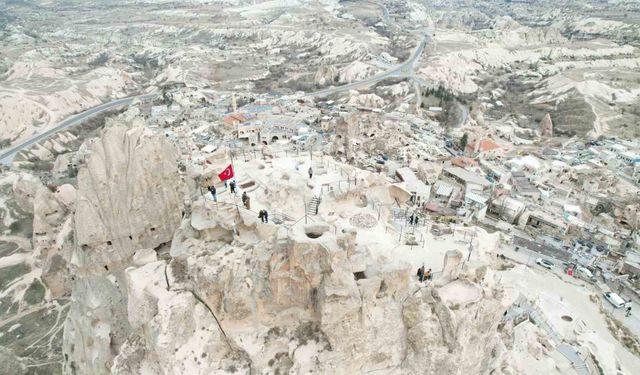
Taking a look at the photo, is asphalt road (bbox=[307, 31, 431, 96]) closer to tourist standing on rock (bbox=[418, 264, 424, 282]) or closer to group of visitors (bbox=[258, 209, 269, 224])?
group of visitors (bbox=[258, 209, 269, 224])

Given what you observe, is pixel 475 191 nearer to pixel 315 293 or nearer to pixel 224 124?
pixel 315 293

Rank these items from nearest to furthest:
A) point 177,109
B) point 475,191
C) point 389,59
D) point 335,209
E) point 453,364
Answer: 1. point 453,364
2. point 335,209
3. point 475,191
4. point 177,109
5. point 389,59

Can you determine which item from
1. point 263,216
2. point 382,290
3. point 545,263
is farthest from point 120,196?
point 545,263

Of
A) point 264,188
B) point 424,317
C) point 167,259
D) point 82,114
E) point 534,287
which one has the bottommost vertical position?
point 82,114

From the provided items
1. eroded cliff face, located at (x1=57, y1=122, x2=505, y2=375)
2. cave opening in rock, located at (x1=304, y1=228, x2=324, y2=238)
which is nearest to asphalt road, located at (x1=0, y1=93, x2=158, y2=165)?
eroded cliff face, located at (x1=57, y1=122, x2=505, y2=375)

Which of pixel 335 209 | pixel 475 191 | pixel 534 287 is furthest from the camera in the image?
pixel 475 191

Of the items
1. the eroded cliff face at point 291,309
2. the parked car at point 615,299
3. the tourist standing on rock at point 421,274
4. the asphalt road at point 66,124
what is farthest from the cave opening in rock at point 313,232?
the asphalt road at point 66,124

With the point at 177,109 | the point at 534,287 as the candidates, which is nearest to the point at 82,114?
the point at 177,109

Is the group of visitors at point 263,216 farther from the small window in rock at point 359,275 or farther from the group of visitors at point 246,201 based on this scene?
the small window in rock at point 359,275

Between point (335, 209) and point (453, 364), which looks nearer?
point (453, 364)
